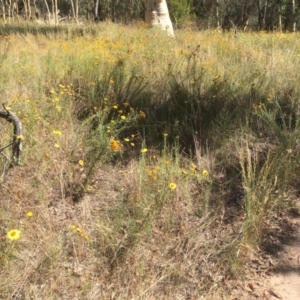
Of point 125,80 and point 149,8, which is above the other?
point 149,8

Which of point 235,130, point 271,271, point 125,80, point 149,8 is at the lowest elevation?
point 271,271

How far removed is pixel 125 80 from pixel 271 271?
293 centimetres

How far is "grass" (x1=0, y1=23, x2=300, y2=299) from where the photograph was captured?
80.7 inches

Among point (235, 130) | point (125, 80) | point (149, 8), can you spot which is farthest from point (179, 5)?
point (235, 130)

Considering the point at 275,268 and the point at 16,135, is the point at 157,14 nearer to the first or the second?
the point at 16,135

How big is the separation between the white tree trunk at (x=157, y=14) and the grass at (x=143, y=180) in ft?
Result: 16.0

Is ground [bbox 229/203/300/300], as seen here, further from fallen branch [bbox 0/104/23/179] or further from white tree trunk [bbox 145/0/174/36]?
white tree trunk [bbox 145/0/174/36]

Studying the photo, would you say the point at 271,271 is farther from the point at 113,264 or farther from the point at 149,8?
the point at 149,8

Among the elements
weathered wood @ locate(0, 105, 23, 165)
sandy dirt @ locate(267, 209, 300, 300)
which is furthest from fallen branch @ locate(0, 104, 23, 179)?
sandy dirt @ locate(267, 209, 300, 300)

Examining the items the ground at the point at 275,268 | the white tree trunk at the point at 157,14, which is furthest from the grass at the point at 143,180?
the white tree trunk at the point at 157,14

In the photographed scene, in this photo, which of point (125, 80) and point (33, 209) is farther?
point (125, 80)

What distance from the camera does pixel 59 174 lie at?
270 centimetres

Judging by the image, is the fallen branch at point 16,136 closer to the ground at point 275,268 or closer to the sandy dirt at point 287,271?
the ground at point 275,268

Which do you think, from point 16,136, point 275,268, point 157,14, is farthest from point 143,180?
point 157,14
